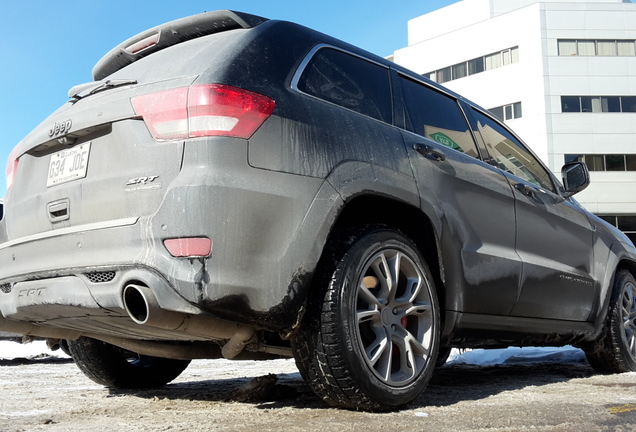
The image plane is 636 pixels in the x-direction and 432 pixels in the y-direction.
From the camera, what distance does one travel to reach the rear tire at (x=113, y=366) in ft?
14.3

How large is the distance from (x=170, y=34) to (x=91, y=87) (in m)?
0.47

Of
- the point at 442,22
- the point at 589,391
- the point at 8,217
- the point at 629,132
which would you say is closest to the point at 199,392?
the point at 8,217

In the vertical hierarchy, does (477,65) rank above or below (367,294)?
above

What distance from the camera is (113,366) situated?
14.4 ft

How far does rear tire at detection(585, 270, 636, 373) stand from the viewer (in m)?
5.23

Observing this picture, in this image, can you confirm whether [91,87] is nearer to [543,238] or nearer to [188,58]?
[188,58]

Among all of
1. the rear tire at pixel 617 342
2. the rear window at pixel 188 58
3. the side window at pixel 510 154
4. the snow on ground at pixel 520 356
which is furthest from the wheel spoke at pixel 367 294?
the snow on ground at pixel 520 356

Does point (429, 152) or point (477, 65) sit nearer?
point (429, 152)

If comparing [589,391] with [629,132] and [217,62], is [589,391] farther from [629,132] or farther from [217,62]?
[629,132]

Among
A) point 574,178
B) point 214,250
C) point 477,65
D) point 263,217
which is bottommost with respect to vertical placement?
point 214,250

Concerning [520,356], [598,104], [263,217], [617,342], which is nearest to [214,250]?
[263,217]

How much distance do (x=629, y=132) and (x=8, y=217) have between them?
1706 inches

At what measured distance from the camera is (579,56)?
42219mm

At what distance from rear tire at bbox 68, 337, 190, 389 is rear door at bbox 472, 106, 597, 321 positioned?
2.41 meters
